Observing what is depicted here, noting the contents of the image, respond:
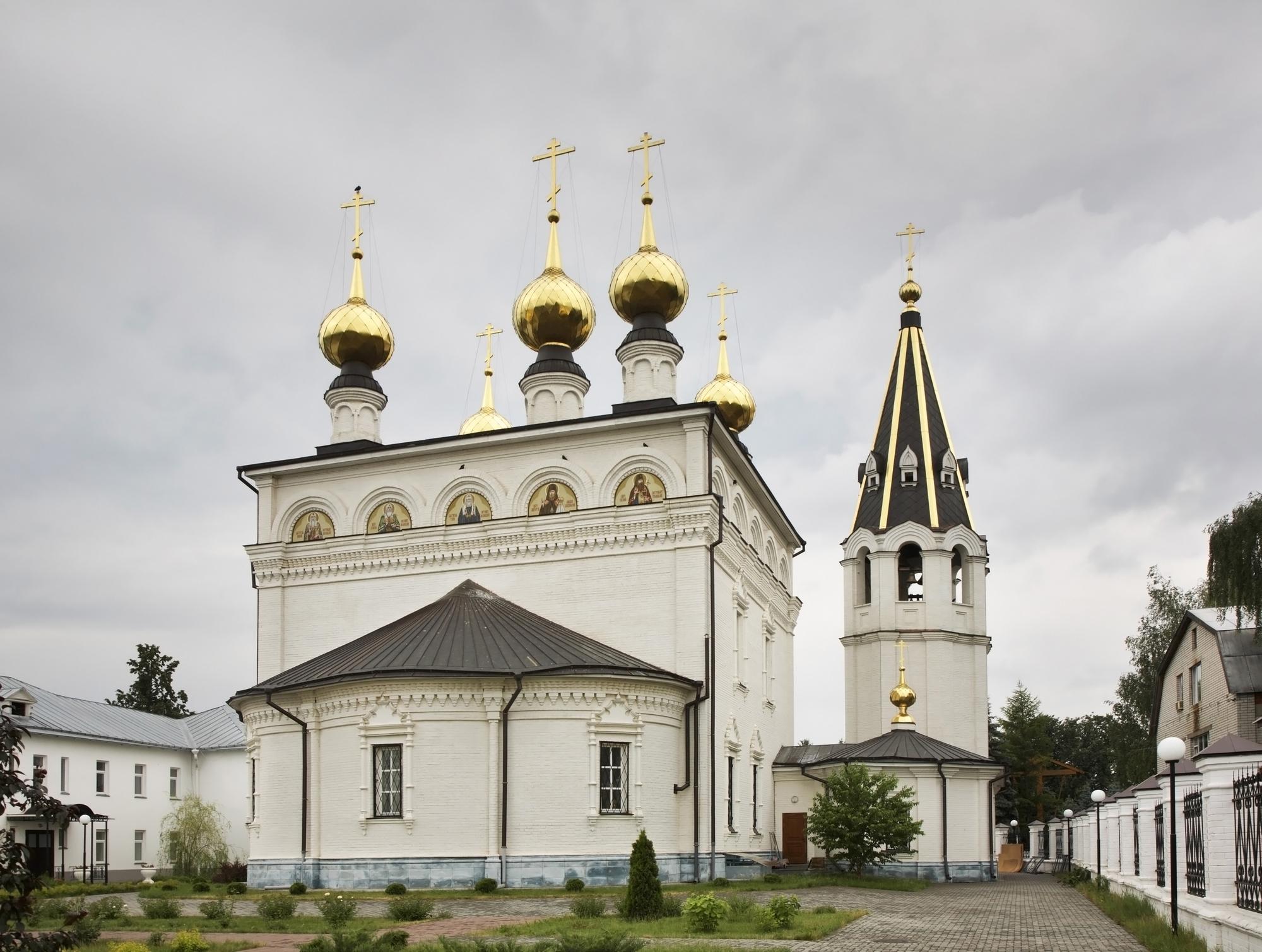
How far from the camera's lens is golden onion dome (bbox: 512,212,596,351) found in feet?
85.0

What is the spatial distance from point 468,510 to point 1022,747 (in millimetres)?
29344

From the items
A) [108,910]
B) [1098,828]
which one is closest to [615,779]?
[1098,828]

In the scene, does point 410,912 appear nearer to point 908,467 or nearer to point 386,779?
point 386,779

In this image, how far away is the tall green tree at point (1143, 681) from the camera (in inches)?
1416

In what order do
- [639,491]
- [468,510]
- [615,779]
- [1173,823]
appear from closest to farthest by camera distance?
[1173,823] → [615,779] → [639,491] → [468,510]

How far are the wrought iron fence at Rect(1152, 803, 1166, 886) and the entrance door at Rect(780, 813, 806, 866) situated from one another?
12.5 meters

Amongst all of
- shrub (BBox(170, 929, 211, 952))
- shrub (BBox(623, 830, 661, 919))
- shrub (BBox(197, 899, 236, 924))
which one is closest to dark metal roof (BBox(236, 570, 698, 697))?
shrub (BBox(197, 899, 236, 924))

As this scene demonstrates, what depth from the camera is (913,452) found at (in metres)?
32.6

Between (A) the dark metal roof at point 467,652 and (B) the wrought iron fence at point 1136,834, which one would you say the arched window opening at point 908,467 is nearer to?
(A) the dark metal roof at point 467,652

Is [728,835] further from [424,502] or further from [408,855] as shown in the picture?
[424,502]

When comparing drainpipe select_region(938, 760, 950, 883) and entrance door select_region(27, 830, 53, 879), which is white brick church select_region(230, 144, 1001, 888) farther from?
entrance door select_region(27, 830, 53, 879)

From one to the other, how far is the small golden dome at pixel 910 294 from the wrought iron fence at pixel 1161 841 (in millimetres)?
22337

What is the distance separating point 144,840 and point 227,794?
109 inches

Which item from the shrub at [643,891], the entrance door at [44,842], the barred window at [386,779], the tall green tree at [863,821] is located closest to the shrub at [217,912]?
the shrub at [643,891]
